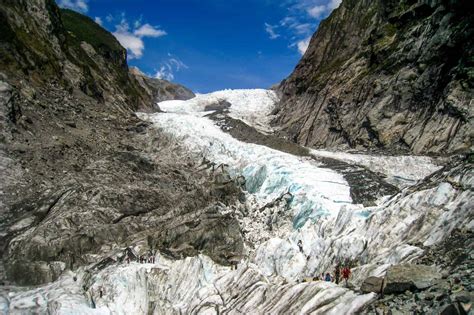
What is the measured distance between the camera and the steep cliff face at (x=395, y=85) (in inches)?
1383

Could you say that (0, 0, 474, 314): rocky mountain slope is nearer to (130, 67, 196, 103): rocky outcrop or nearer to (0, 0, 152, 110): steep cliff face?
(0, 0, 152, 110): steep cliff face

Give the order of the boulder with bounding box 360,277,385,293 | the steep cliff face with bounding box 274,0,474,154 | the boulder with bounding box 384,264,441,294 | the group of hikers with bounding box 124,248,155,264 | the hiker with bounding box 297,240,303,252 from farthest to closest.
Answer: the steep cliff face with bounding box 274,0,474,154 < the group of hikers with bounding box 124,248,155,264 < the hiker with bounding box 297,240,303,252 < the boulder with bounding box 360,277,385,293 < the boulder with bounding box 384,264,441,294

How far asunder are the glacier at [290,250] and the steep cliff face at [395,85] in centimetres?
507

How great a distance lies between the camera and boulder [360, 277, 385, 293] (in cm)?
1274

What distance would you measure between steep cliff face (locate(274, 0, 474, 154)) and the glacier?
5.07 m

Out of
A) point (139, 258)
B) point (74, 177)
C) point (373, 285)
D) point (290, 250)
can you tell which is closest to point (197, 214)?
point (139, 258)

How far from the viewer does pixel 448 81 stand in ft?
119

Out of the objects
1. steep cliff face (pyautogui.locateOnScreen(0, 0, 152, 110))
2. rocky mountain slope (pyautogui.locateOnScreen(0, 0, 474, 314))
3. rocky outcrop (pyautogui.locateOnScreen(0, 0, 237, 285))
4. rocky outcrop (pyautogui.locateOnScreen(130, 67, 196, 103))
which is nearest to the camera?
rocky mountain slope (pyautogui.locateOnScreen(0, 0, 474, 314))

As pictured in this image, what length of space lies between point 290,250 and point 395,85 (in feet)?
83.7

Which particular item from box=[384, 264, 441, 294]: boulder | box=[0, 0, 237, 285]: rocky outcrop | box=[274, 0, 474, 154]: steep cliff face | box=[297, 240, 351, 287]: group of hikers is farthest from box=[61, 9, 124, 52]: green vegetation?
box=[384, 264, 441, 294]: boulder

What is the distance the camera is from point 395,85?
41312mm

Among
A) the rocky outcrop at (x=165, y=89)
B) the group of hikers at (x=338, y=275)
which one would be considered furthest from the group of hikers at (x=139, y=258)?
the rocky outcrop at (x=165, y=89)

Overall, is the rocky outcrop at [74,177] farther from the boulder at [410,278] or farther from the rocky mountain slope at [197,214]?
the boulder at [410,278]

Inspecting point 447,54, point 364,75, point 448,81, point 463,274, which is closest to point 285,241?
point 463,274
